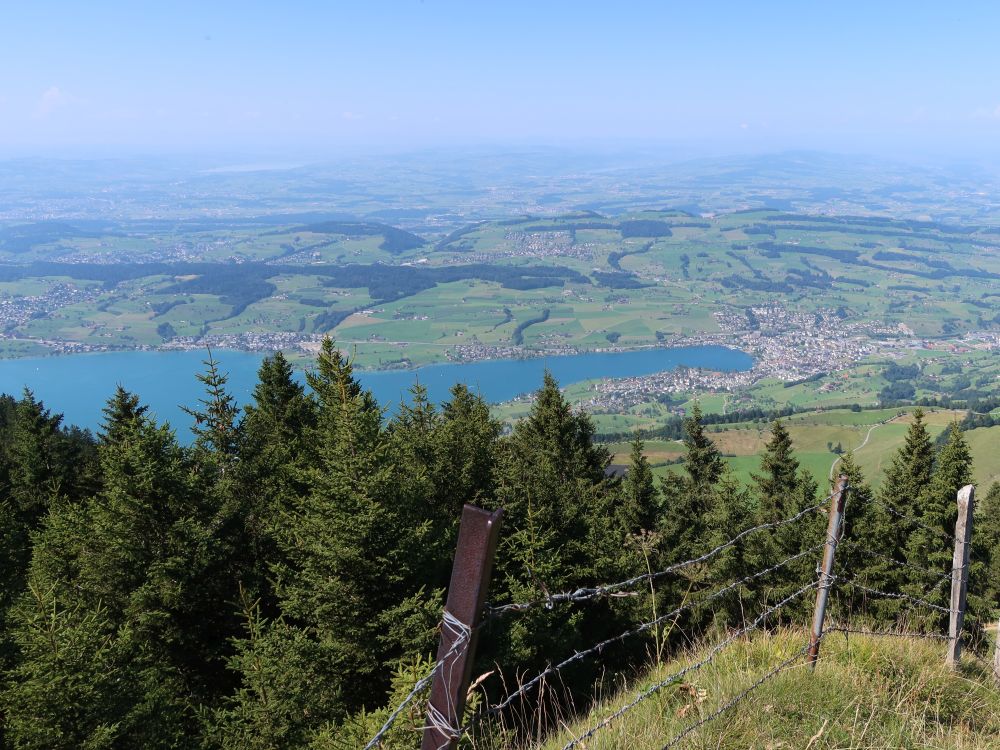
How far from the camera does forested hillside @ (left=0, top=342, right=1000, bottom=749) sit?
965cm

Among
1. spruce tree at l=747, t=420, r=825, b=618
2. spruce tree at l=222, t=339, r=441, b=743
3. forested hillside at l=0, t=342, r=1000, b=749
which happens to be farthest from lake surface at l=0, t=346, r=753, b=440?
spruce tree at l=222, t=339, r=441, b=743

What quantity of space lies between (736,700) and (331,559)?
8.69 m

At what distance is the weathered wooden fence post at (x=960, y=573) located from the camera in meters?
5.82

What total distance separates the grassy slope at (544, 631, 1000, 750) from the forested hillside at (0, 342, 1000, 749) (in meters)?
0.77

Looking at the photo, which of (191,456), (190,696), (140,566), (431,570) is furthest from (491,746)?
(191,456)

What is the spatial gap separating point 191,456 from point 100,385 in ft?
461

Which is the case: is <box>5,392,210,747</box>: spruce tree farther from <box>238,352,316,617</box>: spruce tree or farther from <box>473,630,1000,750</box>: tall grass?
<box>473,630,1000,750</box>: tall grass

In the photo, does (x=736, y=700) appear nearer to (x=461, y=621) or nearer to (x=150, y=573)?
(x=461, y=621)

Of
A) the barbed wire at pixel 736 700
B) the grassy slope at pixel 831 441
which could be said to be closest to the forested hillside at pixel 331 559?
the barbed wire at pixel 736 700

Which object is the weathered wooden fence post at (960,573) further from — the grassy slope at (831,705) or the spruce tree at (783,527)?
the spruce tree at (783,527)

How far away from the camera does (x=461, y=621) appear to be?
2.78 m

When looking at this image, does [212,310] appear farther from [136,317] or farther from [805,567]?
[805,567]

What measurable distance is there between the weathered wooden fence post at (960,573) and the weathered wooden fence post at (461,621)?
5169 mm

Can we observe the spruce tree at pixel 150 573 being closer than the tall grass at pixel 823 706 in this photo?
No
